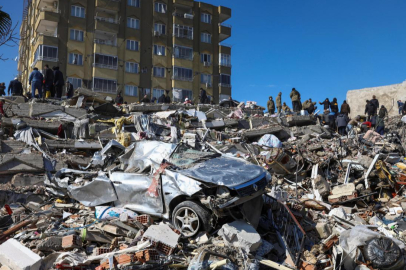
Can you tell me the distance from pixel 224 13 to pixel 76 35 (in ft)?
55.7

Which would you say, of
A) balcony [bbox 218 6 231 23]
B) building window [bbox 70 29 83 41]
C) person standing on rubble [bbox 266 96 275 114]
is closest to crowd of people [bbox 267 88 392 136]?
A: person standing on rubble [bbox 266 96 275 114]

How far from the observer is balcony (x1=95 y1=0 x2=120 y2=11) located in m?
39.1

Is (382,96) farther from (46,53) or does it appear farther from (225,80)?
(46,53)

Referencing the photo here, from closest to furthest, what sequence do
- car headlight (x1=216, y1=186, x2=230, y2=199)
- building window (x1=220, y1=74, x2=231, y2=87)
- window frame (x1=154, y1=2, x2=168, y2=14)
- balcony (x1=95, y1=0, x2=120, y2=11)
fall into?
car headlight (x1=216, y1=186, x2=230, y2=199)
balcony (x1=95, y1=0, x2=120, y2=11)
window frame (x1=154, y1=2, x2=168, y2=14)
building window (x1=220, y1=74, x2=231, y2=87)

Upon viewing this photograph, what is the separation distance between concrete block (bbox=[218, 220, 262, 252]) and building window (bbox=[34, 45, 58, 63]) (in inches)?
1343

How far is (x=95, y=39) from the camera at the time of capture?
39.5 metres

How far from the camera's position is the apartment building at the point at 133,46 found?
124ft

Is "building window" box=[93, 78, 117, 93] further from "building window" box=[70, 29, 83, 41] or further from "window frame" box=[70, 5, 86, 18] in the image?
"window frame" box=[70, 5, 86, 18]

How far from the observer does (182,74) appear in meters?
43.3

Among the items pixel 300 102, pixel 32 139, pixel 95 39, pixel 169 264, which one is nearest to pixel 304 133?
pixel 300 102

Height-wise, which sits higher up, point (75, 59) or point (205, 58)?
point (205, 58)

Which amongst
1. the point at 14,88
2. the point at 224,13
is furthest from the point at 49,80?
the point at 224,13

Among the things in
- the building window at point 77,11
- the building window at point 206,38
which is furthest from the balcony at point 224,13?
the building window at point 77,11

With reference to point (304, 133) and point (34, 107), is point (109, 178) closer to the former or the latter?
point (34, 107)
